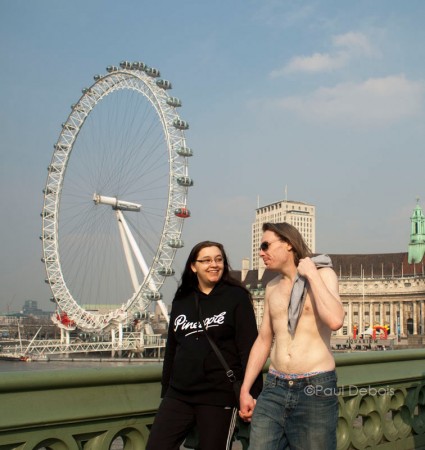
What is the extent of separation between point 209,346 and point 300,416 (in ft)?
1.98

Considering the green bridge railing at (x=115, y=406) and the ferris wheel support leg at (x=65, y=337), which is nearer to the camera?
the green bridge railing at (x=115, y=406)

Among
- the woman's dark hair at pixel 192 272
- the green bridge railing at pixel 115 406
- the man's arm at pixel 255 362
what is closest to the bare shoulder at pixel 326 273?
the man's arm at pixel 255 362

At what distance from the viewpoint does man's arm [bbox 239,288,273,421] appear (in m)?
3.63

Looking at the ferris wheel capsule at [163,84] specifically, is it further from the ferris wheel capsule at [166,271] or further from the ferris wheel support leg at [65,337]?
the ferris wheel support leg at [65,337]

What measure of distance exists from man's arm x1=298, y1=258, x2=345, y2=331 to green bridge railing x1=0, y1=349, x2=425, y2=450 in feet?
3.66

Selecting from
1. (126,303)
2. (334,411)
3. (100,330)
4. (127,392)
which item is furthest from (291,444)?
(100,330)

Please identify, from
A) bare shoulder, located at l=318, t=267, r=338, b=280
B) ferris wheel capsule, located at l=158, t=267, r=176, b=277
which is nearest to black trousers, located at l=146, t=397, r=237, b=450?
bare shoulder, located at l=318, t=267, r=338, b=280

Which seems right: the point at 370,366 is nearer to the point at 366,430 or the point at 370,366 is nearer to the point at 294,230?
the point at 366,430

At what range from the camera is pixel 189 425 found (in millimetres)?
3721

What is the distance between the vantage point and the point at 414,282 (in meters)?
105

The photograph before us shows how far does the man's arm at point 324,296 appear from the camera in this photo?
340 centimetres

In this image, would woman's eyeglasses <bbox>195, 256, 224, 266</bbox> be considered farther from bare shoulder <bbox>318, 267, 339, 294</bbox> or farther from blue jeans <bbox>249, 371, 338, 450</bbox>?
blue jeans <bbox>249, 371, 338, 450</bbox>

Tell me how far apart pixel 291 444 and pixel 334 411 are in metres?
0.28

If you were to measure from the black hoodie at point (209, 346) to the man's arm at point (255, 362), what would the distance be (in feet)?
0.22
